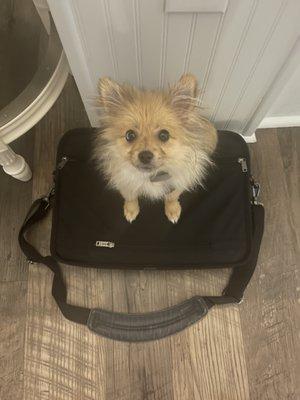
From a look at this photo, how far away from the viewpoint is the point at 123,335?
1.49 metres

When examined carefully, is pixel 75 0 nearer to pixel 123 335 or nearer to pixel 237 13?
pixel 237 13

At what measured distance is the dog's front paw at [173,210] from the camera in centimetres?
145

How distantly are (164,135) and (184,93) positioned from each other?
13 centimetres

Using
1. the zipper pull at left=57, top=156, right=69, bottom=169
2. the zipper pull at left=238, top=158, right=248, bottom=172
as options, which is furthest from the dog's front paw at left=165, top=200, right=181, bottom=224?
the zipper pull at left=57, top=156, right=69, bottom=169

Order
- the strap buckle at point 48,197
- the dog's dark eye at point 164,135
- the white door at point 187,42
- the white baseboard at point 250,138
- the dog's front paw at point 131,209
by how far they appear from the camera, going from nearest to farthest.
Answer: the white door at point 187,42
the dog's dark eye at point 164,135
the dog's front paw at point 131,209
the strap buckle at point 48,197
the white baseboard at point 250,138

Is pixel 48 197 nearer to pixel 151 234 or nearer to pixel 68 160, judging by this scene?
pixel 68 160

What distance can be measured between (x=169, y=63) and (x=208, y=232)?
63cm

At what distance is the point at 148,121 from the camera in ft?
3.55

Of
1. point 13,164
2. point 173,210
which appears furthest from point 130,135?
point 13,164

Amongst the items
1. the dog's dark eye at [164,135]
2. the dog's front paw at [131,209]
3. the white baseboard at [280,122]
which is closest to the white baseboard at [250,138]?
the white baseboard at [280,122]

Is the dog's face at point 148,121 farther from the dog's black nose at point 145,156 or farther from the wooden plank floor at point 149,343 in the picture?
the wooden plank floor at point 149,343

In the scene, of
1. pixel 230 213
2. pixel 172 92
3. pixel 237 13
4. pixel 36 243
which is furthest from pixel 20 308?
pixel 237 13

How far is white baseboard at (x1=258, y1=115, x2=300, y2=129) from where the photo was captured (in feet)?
5.75

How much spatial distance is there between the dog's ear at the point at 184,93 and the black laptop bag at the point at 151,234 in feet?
1.61
